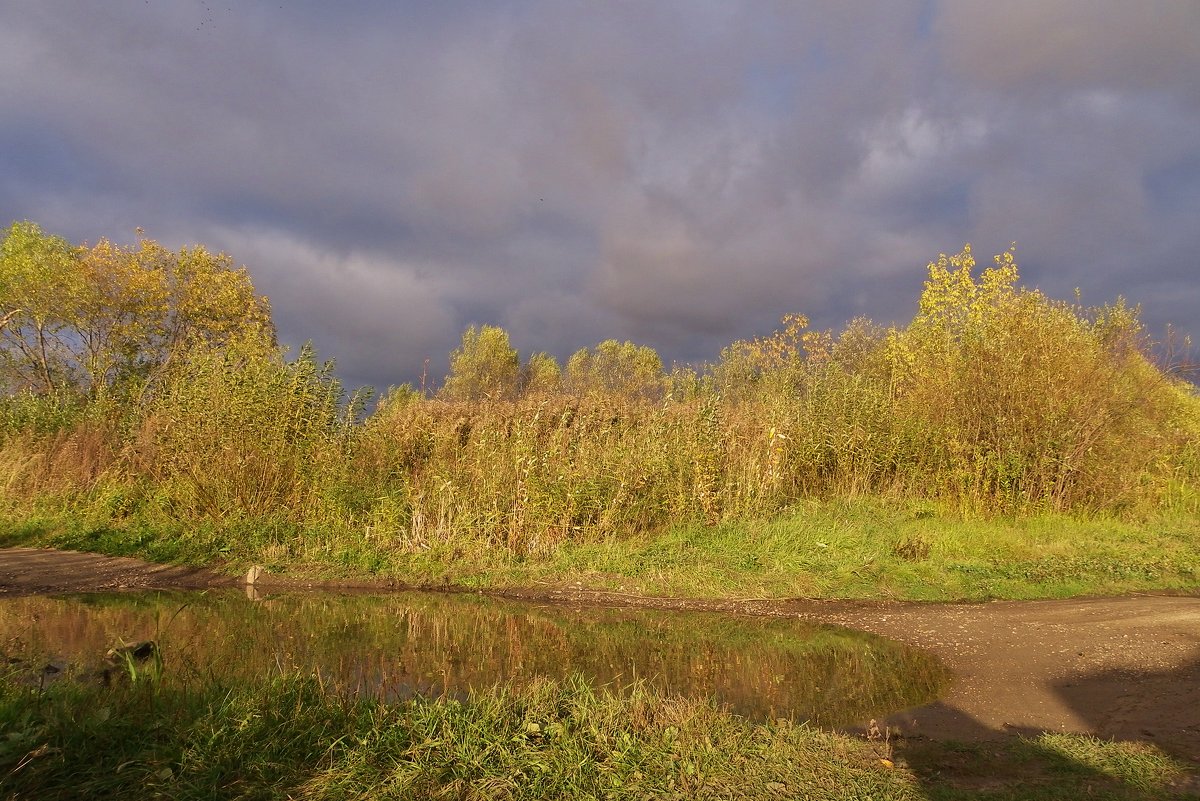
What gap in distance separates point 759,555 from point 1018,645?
4.42 metres

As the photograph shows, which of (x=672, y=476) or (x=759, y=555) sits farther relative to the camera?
(x=672, y=476)

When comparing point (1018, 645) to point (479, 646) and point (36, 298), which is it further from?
point (36, 298)

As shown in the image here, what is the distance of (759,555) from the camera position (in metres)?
12.2

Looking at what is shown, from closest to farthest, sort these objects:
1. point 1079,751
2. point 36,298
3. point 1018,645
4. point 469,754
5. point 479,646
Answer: point 469,754
point 1079,751
point 479,646
point 1018,645
point 36,298

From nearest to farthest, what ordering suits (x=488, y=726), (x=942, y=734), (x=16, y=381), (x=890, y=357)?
(x=488, y=726), (x=942, y=734), (x=890, y=357), (x=16, y=381)

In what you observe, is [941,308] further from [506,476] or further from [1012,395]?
[506,476]

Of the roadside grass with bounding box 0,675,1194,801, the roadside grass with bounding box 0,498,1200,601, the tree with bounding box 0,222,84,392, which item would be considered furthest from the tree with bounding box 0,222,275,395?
the roadside grass with bounding box 0,675,1194,801

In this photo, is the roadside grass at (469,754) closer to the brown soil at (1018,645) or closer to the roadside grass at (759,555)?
the brown soil at (1018,645)

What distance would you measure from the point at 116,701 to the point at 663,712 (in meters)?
3.48

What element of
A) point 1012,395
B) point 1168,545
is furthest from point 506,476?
point 1168,545

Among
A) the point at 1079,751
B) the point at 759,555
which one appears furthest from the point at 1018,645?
the point at 759,555

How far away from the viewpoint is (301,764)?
156 inches

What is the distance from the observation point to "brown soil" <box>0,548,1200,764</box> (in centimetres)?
592

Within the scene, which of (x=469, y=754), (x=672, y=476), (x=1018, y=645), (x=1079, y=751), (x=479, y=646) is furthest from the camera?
(x=672, y=476)
